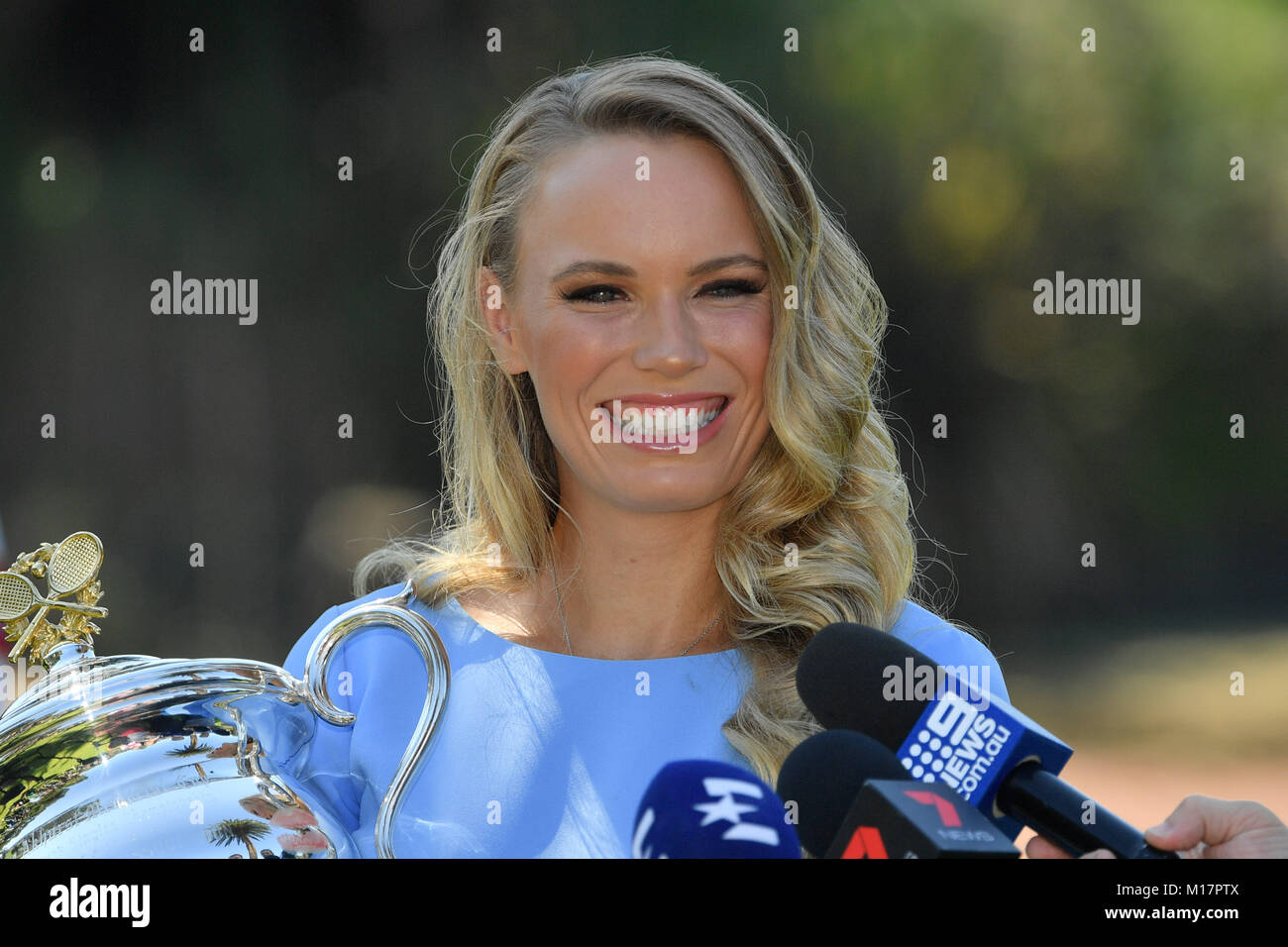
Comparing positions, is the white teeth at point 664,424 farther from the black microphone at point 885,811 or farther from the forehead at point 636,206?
the black microphone at point 885,811

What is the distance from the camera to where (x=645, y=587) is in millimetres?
1450

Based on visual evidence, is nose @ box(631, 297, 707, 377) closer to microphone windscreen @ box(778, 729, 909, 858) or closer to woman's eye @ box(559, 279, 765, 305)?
woman's eye @ box(559, 279, 765, 305)

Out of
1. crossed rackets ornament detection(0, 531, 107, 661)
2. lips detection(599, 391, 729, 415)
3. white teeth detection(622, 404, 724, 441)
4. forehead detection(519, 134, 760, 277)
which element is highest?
forehead detection(519, 134, 760, 277)

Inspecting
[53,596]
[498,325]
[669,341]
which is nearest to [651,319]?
[669,341]

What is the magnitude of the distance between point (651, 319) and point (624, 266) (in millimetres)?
59

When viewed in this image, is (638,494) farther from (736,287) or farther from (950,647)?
(950,647)

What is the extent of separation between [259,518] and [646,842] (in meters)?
2.97

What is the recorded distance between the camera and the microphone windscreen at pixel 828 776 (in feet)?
2.32

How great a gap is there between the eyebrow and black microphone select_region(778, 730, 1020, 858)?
0.66m

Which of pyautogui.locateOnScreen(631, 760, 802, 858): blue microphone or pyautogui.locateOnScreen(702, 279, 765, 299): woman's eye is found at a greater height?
pyautogui.locateOnScreen(702, 279, 765, 299): woman's eye

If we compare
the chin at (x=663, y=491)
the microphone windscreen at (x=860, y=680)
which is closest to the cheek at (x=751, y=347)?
the chin at (x=663, y=491)

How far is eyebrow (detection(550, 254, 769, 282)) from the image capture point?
1289 millimetres

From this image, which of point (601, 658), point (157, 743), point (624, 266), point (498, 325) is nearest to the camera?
point (157, 743)

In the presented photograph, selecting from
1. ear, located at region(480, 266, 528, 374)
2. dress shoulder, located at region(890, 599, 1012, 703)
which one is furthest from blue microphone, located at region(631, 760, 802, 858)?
ear, located at region(480, 266, 528, 374)
